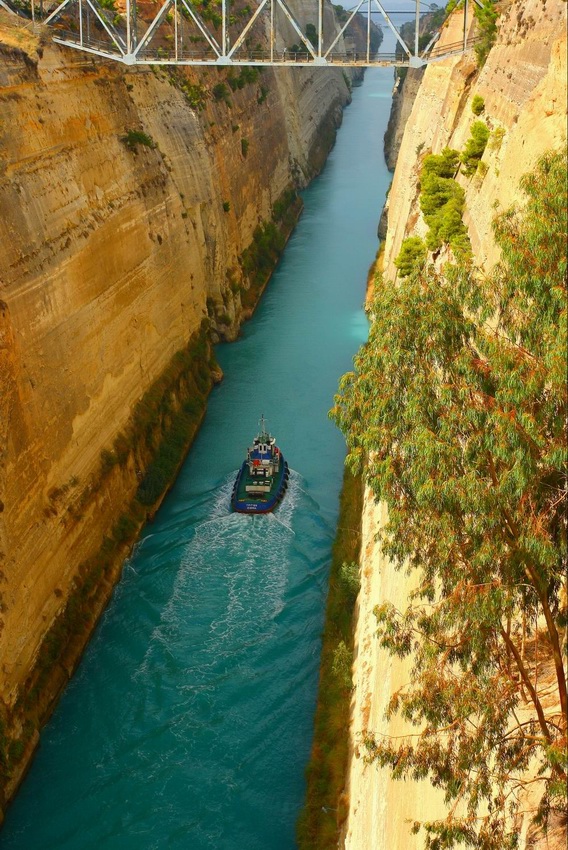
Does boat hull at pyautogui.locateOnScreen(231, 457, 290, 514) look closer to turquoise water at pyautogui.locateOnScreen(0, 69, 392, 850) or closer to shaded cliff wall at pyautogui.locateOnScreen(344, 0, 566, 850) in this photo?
turquoise water at pyautogui.locateOnScreen(0, 69, 392, 850)

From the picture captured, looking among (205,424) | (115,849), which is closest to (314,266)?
(205,424)

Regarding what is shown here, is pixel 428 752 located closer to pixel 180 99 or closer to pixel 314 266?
pixel 180 99

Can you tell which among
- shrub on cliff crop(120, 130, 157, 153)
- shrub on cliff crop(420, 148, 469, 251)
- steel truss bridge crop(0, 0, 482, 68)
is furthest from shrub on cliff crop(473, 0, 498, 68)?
shrub on cliff crop(120, 130, 157, 153)

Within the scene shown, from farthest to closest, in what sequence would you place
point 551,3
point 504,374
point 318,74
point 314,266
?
point 318,74 < point 314,266 < point 551,3 < point 504,374

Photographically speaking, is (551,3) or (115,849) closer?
(115,849)

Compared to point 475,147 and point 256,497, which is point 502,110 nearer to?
point 475,147

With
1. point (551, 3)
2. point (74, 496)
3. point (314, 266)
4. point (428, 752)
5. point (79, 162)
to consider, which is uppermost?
point (551, 3)

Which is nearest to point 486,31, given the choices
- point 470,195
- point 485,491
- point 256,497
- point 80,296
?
point 470,195
